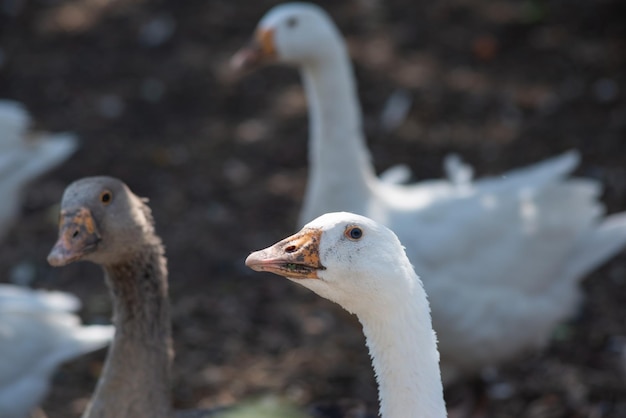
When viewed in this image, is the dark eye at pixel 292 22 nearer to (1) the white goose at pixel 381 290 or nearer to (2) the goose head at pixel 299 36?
(2) the goose head at pixel 299 36

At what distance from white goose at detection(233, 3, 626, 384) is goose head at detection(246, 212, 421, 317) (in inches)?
73.0

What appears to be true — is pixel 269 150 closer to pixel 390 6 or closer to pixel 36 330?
pixel 390 6

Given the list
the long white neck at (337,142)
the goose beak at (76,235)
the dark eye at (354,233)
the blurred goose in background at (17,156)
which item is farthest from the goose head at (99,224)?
the blurred goose in background at (17,156)

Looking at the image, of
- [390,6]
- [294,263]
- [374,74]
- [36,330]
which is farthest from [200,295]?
[390,6]

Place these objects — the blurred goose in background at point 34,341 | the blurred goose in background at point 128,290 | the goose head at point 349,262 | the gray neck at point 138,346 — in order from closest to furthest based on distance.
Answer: the goose head at point 349,262 → the blurred goose in background at point 128,290 → the gray neck at point 138,346 → the blurred goose in background at point 34,341

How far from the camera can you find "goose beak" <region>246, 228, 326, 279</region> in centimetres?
251

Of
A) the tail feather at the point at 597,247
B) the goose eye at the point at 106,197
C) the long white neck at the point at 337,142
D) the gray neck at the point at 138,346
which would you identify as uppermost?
the long white neck at the point at 337,142

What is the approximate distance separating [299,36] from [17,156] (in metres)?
2.03

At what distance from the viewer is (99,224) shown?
10.5 feet

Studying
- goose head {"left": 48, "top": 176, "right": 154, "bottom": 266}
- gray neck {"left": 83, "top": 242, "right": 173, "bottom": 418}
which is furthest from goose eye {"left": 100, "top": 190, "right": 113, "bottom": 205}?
gray neck {"left": 83, "top": 242, "right": 173, "bottom": 418}

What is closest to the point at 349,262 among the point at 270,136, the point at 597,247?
the point at 597,247

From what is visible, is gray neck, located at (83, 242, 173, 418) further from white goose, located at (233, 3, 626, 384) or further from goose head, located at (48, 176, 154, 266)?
white goose, located at (233, 3, 626, 384)

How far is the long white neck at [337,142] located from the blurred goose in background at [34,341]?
4.24 feet

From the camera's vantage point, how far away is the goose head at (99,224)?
310 cm
